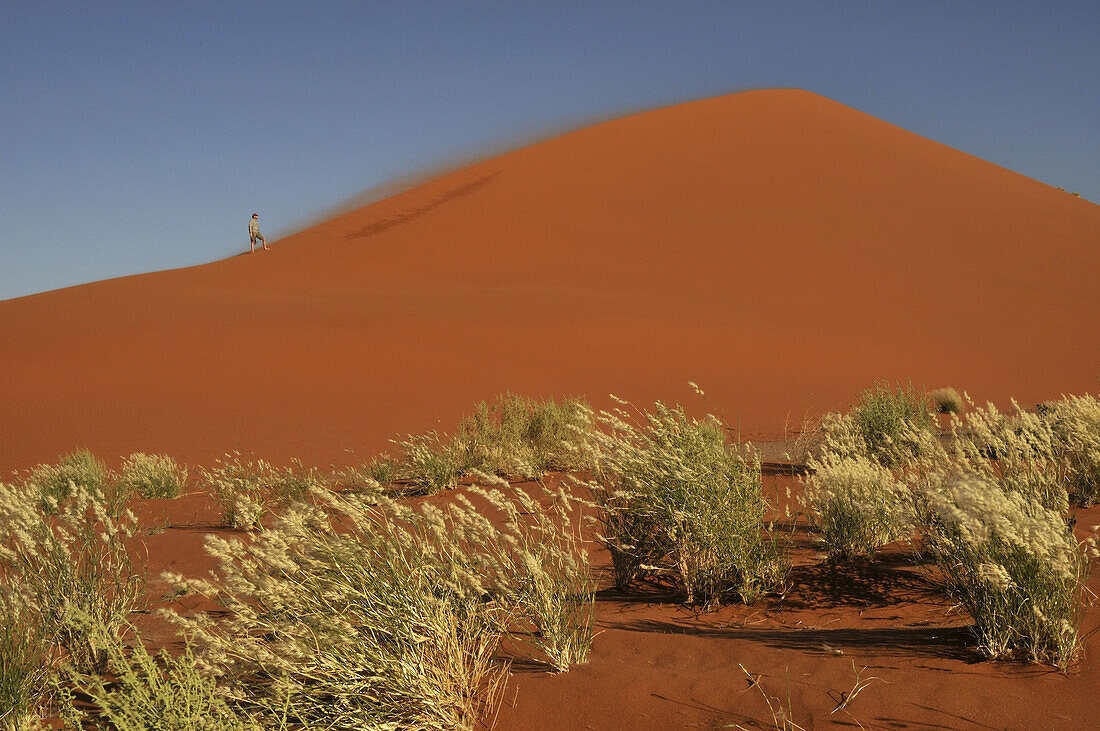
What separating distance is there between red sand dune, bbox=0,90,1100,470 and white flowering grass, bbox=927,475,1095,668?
16.0 feet

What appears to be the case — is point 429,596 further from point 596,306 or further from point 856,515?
point 596,306

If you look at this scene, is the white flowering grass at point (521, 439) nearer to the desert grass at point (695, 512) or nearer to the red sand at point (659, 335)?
the red sand at point (659, 335)

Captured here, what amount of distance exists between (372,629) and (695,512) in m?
1.76

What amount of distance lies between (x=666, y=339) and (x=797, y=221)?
1323cm

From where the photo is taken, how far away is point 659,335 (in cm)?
1909

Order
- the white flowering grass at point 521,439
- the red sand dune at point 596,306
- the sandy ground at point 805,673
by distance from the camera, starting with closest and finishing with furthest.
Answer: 1. the sandy ground at point 805,673
2. the white flowering grass at point 521,439
3. the red sand dune at point 596,306

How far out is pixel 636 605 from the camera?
3.91 meters

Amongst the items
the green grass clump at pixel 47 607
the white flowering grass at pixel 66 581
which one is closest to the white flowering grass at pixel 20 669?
the green grass clump at pixel 47 607

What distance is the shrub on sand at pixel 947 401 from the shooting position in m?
13.4

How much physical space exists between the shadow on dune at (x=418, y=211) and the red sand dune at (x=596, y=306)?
258 millimetres

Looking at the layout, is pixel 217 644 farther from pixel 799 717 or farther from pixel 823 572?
pixel 823 572

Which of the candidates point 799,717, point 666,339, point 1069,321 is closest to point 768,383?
point 666,339

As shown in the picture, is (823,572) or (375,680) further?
(823,572)

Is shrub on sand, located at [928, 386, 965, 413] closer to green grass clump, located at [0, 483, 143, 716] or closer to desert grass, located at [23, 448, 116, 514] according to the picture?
desert grass, located at [23, 448, 116, 514]
